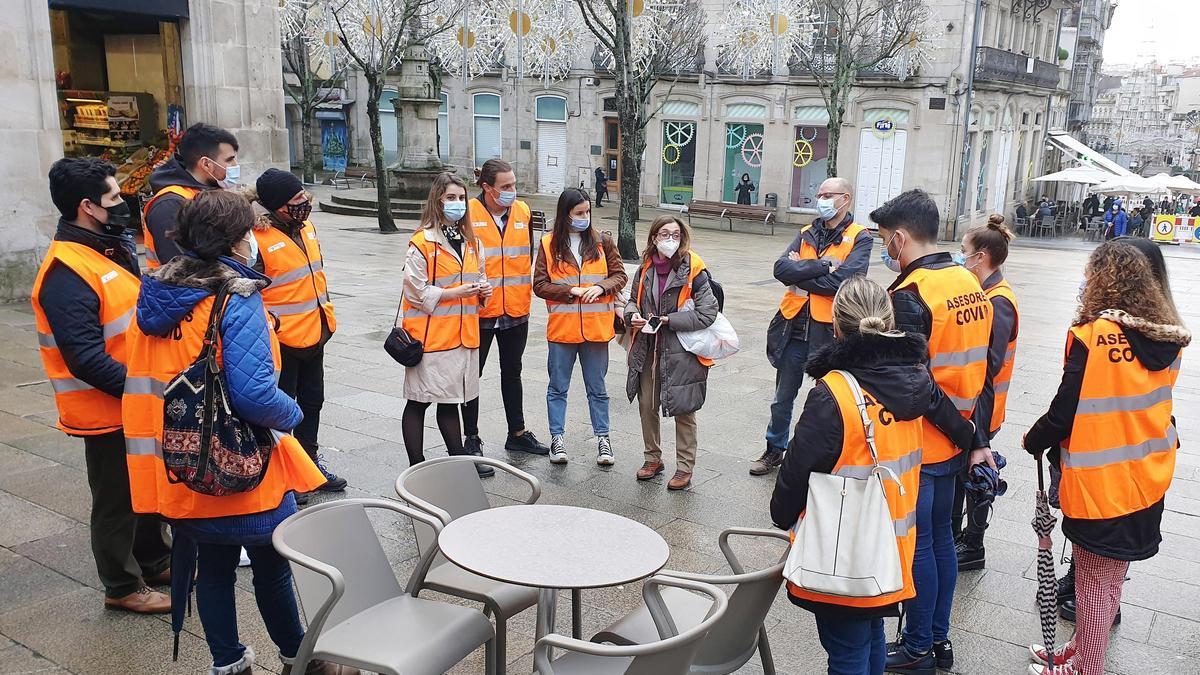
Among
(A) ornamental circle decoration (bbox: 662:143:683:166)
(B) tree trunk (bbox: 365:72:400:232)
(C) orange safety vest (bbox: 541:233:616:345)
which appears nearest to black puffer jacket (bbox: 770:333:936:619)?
(C) orange safety vest (bbox: 541:233:616:345)

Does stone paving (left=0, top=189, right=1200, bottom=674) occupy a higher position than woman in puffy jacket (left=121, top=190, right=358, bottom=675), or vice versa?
woman in puffy jacket (left=121, top=190, right=358, bottom=675)

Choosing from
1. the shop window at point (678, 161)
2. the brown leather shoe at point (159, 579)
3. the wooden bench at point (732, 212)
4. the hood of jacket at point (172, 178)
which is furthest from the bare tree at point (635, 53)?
the brown leather shoe at point (159, 579)

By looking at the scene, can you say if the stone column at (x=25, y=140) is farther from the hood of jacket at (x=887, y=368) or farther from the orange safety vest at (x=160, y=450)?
the hood of jacket at (x=887, y=368)

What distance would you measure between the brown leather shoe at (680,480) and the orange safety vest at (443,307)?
61.5 inches

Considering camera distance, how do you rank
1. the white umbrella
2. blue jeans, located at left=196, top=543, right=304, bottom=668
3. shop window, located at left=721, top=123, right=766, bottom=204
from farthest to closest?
the white umbrella → shop window, located at left=721, top=123, right=766, bottom=204 → blue jeans, located at left=196, top=543, right=304, bottom=668

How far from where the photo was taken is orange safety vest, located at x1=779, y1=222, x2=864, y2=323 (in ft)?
19.1

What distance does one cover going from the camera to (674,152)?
30.6 metres

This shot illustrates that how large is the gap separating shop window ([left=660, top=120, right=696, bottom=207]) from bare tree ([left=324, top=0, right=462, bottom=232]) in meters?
9.14

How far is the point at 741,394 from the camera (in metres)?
8.32

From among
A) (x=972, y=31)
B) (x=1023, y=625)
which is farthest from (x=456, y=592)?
(x=972, y=31)

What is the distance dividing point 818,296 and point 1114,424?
8.02 feet

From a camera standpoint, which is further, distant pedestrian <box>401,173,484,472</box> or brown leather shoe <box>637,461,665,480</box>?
brown leather shoe <box>637,461,665,480</box>

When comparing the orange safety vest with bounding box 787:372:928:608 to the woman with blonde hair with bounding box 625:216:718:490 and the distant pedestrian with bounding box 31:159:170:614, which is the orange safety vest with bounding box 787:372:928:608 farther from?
the distant pedestrian with bounding box 31:159:170:614

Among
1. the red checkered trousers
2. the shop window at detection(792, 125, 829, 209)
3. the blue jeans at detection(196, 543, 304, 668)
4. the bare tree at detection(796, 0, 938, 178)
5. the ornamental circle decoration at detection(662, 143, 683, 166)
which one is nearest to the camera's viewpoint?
the blue jeans at detection(196, 543, 304, 668)
